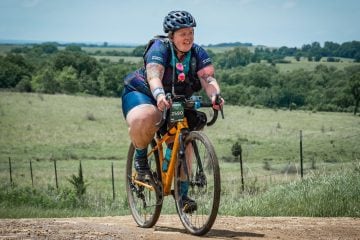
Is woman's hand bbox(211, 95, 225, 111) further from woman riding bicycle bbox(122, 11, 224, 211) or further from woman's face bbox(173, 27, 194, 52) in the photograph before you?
woman's face bbox(173, 27, 194, 52)

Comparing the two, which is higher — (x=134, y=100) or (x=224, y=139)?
(x=134, y=100)

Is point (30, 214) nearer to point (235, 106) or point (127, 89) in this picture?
point (127, 89)

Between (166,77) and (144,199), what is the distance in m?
1.76

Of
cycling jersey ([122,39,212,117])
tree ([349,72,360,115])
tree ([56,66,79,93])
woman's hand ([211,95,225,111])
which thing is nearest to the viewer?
woman's hand ([211,95,225,111])

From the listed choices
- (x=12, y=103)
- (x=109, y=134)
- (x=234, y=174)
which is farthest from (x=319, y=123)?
(x=234, y=174)

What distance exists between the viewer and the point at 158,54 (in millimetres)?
6379

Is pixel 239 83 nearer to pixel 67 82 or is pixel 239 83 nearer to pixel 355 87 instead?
pixel 355 87

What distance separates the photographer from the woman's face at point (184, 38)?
6.35 meters

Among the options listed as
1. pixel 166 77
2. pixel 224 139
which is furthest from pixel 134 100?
pixel 224 139

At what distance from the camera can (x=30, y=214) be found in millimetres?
10562

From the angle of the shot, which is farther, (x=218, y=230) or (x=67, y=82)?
(x=67, y=82)

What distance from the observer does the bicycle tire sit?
22.6ft

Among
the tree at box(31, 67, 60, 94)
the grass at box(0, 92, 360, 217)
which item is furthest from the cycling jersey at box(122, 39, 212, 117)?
the tree at box(31, 67, 60, 94)

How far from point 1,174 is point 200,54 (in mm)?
35233
